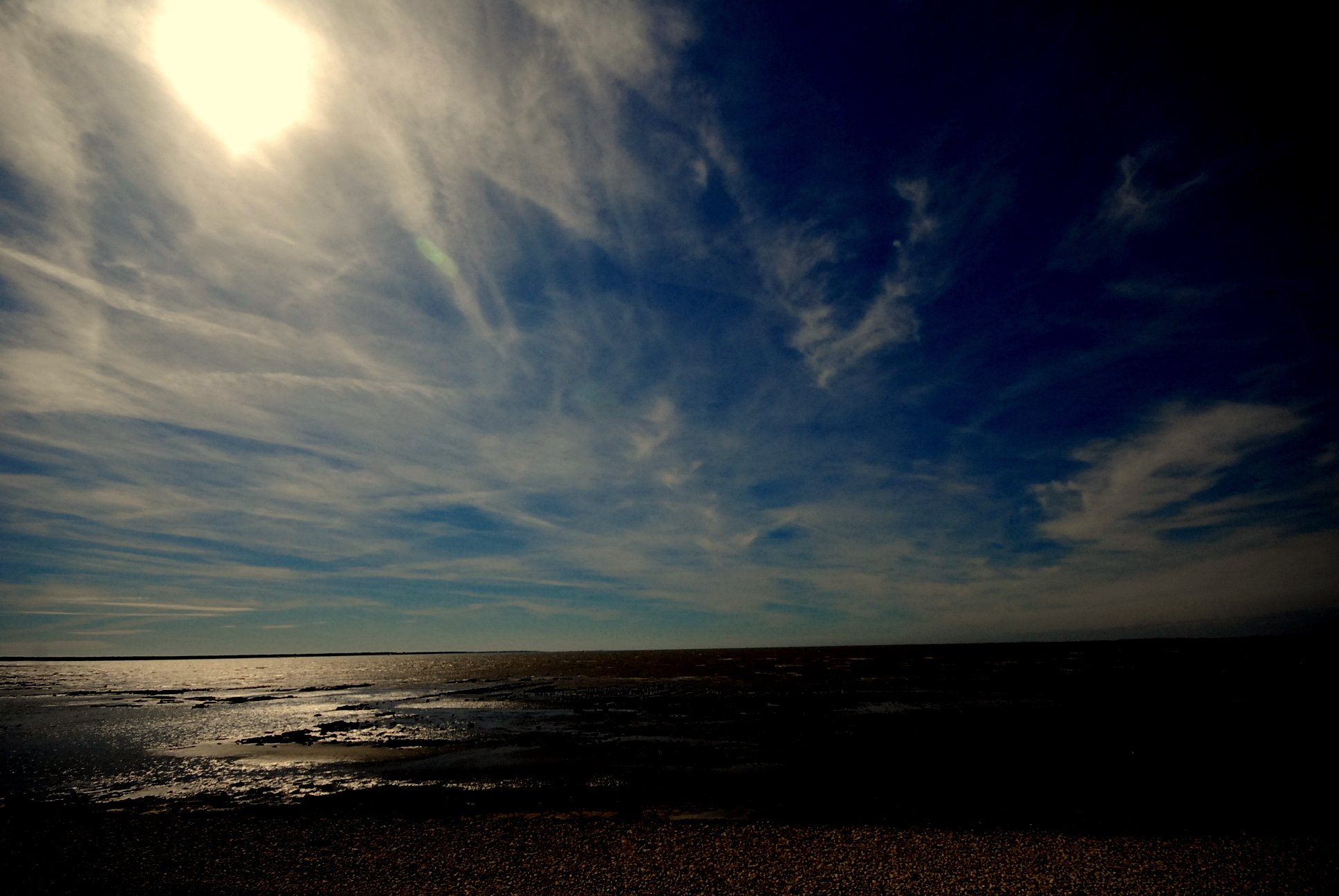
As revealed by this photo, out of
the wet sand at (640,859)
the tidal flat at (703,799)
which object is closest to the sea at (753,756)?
the tidal flat at (703,799)

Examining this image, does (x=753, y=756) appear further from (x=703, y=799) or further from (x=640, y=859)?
(x=640, y=859)

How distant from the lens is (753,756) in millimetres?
23719

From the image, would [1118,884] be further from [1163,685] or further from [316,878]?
[1163,685]

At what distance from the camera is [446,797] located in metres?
19.0

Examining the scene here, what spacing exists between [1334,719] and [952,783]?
28491 mm

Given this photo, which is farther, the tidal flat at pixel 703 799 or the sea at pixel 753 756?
the sea at pixel 753 756

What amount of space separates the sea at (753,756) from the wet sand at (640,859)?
4.95 feet

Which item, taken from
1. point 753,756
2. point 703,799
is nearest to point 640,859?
point 703,799

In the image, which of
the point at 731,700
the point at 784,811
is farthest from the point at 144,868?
the point at 731,700

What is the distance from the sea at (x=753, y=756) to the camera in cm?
1709

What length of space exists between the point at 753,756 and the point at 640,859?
11969 mm

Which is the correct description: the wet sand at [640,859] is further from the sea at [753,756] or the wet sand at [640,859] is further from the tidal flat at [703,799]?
the sea at [753,756]

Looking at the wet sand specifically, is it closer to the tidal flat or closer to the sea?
the tidal flat

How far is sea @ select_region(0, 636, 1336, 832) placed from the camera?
1709cm
